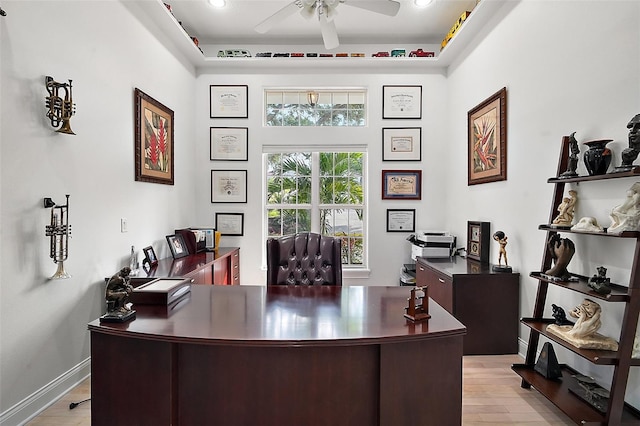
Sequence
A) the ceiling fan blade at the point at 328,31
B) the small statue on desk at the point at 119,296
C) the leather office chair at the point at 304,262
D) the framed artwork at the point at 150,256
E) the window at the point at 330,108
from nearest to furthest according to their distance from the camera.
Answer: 1. the small statue on desk at the point at 119,296
2. the leather office chair at the point at 304,262
3. the ceiling fan blade at the point at 328,31
4. the framed artwork at the point at 150,256
5. the window at the point at 330,108

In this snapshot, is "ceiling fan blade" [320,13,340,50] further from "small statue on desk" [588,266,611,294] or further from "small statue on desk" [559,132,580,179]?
"small statue on desk" [588,266,611,294]

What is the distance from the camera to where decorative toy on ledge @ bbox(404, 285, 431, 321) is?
1633 millimetres

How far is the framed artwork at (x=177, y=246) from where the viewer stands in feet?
11.9

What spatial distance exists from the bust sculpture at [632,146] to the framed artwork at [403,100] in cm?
300

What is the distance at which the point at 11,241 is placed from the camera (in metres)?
1.98

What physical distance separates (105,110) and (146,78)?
0.81 m

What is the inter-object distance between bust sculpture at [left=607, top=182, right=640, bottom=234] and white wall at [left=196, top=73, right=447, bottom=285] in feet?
9.51

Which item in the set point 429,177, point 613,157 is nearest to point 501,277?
point 613,157

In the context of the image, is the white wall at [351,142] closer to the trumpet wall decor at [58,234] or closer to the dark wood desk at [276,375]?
the trumpet wall decor at [58,234]

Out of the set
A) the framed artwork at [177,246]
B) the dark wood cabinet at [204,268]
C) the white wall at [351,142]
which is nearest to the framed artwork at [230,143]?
the white wall at [351,142]

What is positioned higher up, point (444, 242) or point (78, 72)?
point (78, 72)

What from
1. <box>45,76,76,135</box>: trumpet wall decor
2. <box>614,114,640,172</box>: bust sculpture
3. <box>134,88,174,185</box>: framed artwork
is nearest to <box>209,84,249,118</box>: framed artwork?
<box>134,88,174,185</box>: framed artwork

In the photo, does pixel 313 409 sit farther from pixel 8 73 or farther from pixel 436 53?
pixel 436 53

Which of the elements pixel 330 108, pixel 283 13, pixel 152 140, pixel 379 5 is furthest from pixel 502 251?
pixel 152 140
